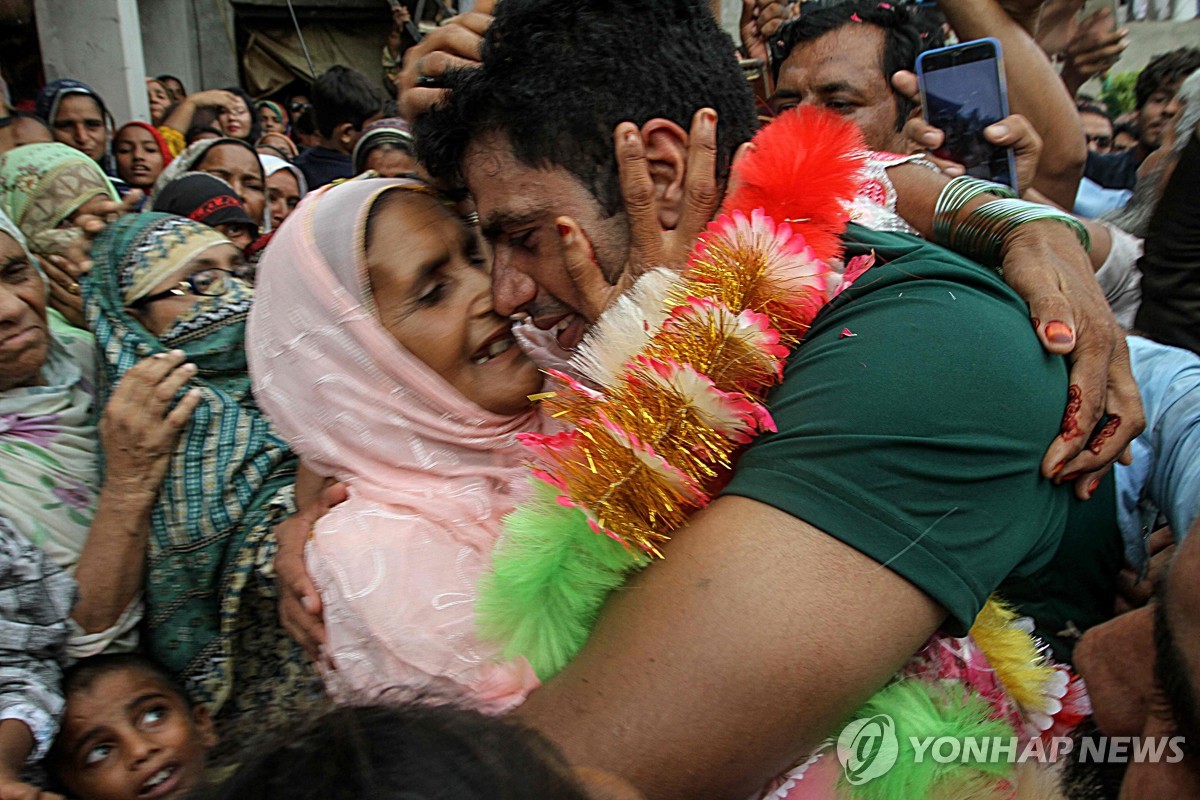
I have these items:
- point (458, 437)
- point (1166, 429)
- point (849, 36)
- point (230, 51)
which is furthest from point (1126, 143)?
point (230, 51)

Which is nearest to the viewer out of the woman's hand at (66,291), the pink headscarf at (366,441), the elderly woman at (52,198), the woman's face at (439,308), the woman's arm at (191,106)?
the pink headscarf at (366,441)

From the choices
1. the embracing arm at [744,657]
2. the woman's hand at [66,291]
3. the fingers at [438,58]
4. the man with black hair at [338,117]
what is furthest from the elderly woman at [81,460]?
the man with black hair at [338,117]

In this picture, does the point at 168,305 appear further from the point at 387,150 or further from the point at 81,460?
the point at 387,150

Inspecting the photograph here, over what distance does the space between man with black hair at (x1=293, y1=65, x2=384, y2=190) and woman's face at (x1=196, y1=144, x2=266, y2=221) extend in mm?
1478

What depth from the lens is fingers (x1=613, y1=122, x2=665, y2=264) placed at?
1588 mm

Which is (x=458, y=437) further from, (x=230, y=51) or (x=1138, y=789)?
(x=230, y=51)

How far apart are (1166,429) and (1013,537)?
2.40 feet

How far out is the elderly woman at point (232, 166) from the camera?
528 centimetres

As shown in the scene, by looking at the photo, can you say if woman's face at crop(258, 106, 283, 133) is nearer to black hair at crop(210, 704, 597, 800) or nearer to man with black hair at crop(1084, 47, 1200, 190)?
man with black hair at crop(1084, 47, 1200, 190)

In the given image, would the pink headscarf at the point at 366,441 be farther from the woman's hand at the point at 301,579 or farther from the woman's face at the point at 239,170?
the woman's face at the point at 239,170

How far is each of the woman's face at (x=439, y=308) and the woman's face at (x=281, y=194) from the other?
14.6 feet

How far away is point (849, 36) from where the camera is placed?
10.4ft

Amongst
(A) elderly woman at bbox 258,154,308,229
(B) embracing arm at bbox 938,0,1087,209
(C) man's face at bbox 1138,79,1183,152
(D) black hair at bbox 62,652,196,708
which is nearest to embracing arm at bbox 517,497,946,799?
(D) black hair at bbox 62,652,196,708

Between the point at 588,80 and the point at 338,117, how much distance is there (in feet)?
20.4
